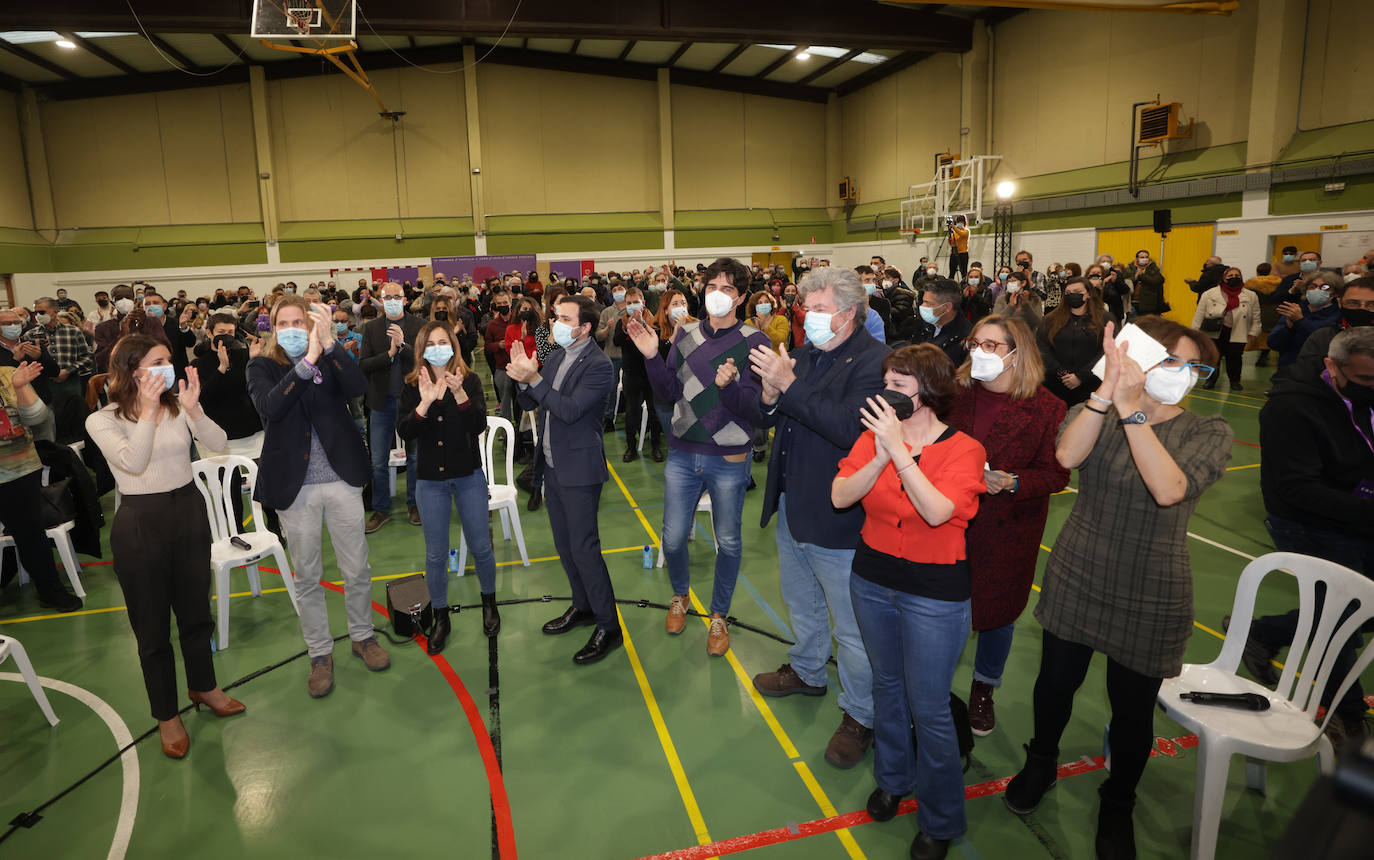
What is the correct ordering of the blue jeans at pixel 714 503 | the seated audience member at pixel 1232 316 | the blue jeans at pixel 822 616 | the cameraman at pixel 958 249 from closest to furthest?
1. the blue jeans at pixel 822 616
2. the blue jeans at pixel 714 503
3. the seated audience member at pixel 1232 316
4. the cameraman at pixel 958 249

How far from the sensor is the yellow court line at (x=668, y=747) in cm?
299

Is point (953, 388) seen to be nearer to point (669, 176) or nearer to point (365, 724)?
point (365, 724)

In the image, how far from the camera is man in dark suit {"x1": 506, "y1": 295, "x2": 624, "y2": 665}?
3.91 meters

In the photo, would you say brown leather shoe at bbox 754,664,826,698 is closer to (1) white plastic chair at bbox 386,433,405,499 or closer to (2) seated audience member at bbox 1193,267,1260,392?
(1) white plastic chair at bbox 386,433,405,499

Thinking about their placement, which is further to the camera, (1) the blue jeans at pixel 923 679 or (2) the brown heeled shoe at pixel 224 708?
(2) the brown heeled shoe at pixel 224 708

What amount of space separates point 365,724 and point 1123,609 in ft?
11.5

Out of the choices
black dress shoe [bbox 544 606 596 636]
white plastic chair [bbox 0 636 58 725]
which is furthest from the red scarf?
white plastic chair [bbox 0 636 58 725]

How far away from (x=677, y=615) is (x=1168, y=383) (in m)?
3.00

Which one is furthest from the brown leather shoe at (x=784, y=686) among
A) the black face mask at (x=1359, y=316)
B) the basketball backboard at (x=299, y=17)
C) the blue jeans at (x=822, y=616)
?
the basketball backboard at (x=299, y=17)

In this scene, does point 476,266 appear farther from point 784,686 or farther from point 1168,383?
point 1168,383

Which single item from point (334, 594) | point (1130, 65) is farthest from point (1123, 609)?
point (1130, 65)

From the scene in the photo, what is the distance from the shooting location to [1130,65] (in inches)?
606

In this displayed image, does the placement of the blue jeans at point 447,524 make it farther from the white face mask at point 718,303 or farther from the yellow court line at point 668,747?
the white face mask at point 718,303

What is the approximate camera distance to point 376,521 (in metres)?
6.58
